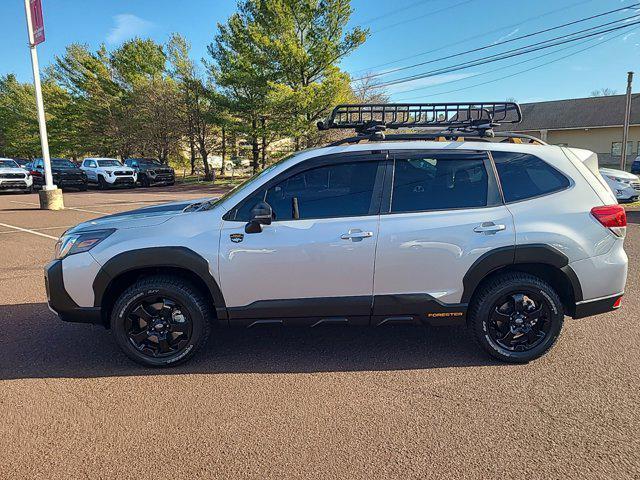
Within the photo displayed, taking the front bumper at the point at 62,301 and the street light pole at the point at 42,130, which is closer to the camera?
the front bumper at the point at 62,301

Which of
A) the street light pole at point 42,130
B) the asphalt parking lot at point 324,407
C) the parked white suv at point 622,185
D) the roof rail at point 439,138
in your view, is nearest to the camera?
the asphalt parking lot at point 324,407

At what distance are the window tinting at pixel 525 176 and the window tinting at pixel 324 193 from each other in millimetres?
1057

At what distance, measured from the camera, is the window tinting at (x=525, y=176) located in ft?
11.6

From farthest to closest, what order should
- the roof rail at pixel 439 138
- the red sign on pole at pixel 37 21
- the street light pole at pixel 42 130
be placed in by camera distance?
the street light pole at pixel 42 130 < the red sign on pole at pixel 37 21 < the roof rail at pixel 439 138

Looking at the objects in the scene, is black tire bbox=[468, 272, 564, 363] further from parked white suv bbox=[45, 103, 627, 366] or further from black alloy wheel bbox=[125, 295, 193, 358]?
black alloy wheel bbox=[125, 295, 193, 358]

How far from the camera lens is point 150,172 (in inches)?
1090

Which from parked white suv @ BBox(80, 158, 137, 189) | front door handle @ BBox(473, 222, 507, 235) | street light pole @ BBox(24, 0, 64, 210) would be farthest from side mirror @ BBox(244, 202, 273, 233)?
parked white suv @ BBox(80, 158, 137, 189)

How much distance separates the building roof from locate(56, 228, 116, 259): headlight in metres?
36.0

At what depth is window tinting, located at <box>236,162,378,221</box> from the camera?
135 inches

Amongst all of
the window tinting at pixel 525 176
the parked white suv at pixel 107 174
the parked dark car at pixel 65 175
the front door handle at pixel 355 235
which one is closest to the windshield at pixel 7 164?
the parked dark car at pixel 65 175

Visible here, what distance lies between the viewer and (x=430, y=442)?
2596 mm

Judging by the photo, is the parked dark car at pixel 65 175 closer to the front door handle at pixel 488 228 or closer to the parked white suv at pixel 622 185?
the parked white suv at pixel 622 185

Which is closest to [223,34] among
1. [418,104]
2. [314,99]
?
[314,99]

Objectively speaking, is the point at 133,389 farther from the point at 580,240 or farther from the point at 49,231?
the point at 49,231
